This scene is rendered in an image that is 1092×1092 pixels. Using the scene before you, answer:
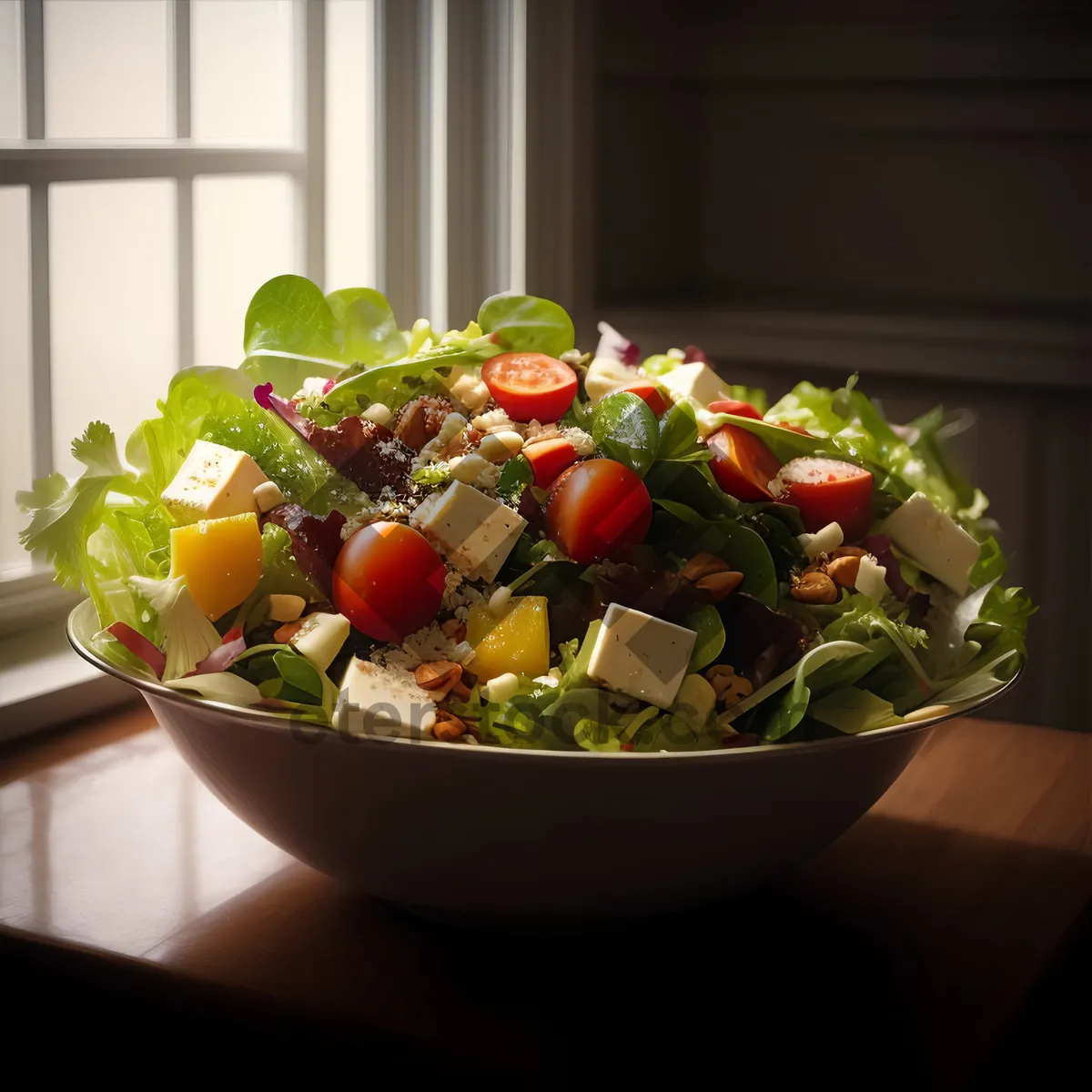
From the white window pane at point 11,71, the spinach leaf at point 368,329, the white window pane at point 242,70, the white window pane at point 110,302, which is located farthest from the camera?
the white window pane at point 242,70

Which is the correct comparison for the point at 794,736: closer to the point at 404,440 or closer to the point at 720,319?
the point at 404,440

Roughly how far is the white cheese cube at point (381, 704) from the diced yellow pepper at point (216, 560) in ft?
0.31

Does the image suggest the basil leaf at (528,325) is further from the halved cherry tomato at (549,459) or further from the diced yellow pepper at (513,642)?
the diced yellow pepper at (513,642)

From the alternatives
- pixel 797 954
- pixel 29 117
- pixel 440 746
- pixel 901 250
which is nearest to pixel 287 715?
pixel 440 746

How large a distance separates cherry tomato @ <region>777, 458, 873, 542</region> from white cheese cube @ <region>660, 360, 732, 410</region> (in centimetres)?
12

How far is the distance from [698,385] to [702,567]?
0.25 metres

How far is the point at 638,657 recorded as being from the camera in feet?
2.16

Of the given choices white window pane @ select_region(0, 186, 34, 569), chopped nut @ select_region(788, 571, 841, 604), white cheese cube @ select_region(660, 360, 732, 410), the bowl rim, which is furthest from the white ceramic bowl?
white window pane @ select_region(0, 186, 34, 569)

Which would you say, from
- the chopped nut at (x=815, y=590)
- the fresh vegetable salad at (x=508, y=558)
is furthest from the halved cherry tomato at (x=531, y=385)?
the chopped nut at (x=815, y=590)

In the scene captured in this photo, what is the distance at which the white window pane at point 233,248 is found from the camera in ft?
4.76

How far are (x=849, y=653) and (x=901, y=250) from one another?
183 cm

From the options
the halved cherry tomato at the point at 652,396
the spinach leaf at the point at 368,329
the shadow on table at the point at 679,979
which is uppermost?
the spinach leaf at the point at 368,329

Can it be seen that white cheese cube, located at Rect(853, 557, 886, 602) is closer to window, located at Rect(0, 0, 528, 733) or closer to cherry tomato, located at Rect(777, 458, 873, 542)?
cherry tomato, located at Rect(777, 458, 873, 542)

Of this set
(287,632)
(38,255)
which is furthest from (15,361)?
(287,632)
